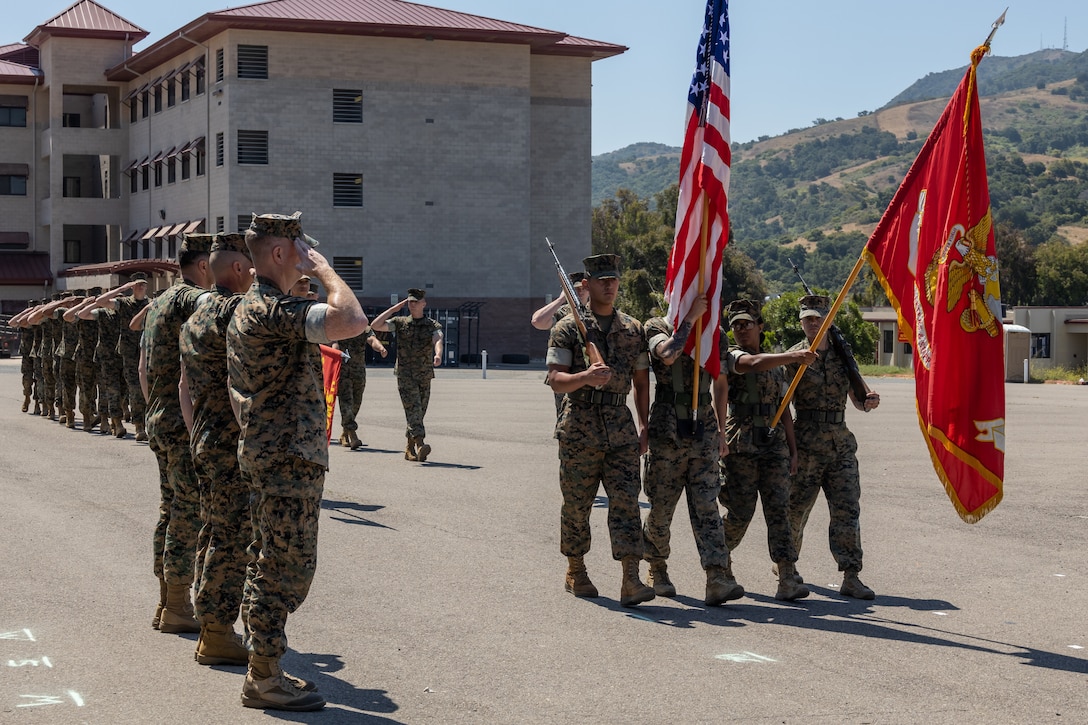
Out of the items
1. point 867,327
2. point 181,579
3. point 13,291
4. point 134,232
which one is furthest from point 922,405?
point 13,291

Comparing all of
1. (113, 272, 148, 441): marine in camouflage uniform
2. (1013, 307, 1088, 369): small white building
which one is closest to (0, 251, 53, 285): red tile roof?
(1013, 307, 1088, 369): small white building

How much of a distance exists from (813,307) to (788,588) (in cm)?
195

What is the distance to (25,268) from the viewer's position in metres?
70.6

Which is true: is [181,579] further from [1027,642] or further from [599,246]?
[599,246]

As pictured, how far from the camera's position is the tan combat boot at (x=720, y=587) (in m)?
8.68

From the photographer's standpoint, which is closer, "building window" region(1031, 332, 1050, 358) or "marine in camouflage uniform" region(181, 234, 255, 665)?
"marine in camouflage uniform" region(181, 234, 255, 665)

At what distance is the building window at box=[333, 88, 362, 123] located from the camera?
2249 inches

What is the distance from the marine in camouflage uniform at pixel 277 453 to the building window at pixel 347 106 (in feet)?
171

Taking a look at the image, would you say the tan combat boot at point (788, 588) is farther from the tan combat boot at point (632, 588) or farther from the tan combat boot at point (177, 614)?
the tan combat boot at point (177, 614)

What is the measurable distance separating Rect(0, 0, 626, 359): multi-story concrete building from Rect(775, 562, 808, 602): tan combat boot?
152 feet

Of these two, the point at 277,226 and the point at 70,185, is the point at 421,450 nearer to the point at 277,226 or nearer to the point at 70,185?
the point at 277,226

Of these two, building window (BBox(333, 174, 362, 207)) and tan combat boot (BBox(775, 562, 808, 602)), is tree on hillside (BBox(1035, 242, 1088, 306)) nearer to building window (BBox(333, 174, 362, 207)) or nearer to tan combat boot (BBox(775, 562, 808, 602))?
building window (BBox(333, 174, 362, 207))

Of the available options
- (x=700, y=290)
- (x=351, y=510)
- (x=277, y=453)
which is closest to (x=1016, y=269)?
(x=351, y=510)

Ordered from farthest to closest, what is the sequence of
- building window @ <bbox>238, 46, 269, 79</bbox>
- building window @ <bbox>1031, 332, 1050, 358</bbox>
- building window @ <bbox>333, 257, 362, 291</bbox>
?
1. building window @ <bbox>1031, 332, 1050, 358</bbox>
2. building window @ <bbox>333, 257, 362, 291</bbox>
3. building window @ <bbox>238, 46, 269, 79</bbox>
